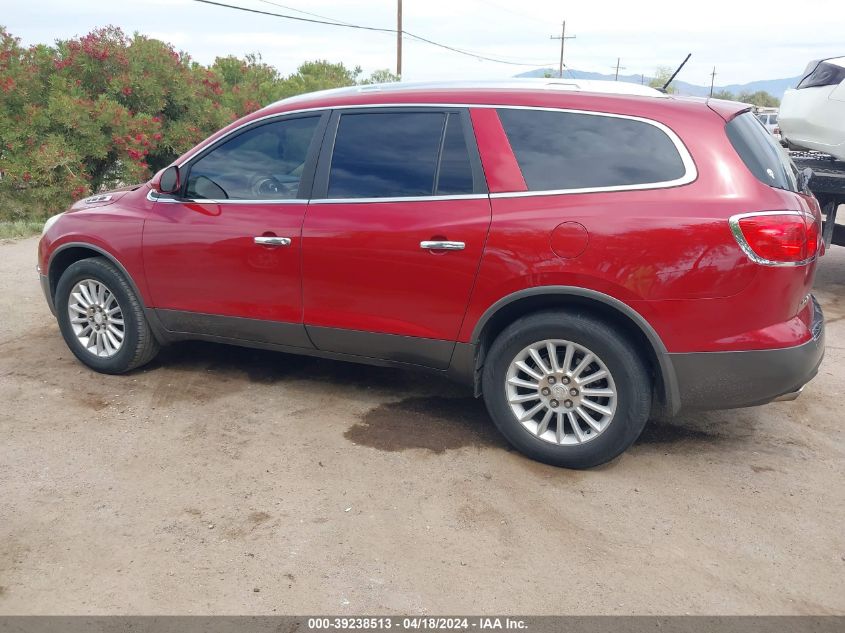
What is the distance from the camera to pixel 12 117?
38.7 feet

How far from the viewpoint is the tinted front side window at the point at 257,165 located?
4.48 metres

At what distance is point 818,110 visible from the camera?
737 centimetres

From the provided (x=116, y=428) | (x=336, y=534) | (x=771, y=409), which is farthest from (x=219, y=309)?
(x=771, y=409)

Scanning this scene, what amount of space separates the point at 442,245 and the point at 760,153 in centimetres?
160

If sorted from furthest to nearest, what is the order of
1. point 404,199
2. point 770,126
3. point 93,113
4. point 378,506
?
point 770,126 → point 93,113 → point 404,199 → point 378,506

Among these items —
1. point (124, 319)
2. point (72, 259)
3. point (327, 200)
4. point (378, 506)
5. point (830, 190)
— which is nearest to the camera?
point (378, 506)

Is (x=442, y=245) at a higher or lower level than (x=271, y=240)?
higher

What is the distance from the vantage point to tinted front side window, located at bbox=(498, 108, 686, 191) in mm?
3643

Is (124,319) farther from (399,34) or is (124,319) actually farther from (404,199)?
(399,34)

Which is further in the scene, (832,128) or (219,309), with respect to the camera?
(832,128)

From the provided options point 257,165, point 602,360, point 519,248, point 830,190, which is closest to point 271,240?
point 257,165

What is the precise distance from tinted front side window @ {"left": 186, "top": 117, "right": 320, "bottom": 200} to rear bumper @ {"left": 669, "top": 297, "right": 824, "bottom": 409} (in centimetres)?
235

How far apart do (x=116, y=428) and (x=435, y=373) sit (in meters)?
1.84
